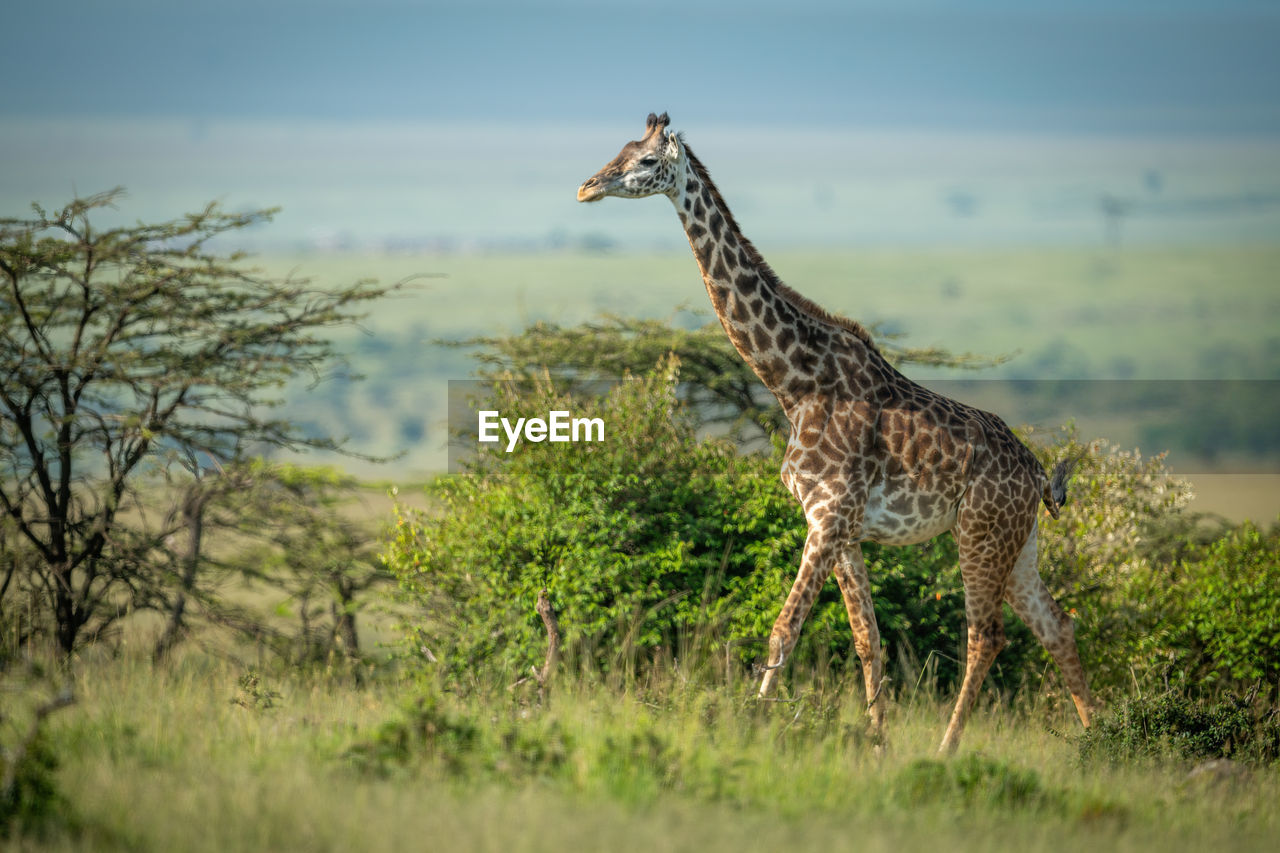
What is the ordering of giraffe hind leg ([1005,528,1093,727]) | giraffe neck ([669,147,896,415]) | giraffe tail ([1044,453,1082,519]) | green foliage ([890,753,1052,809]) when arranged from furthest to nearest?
giraffe tail ([1044,453,1082,519]) < giraffe hind leg ([1005,528,1093,727]) < giraffe neck ([669,147,896,415]) < green foliage ([890,753,1052,809])

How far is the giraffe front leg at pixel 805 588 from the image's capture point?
866 cm

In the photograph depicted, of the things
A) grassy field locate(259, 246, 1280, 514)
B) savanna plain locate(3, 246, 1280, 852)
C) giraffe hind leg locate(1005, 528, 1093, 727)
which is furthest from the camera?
grassy field locate(259, 246, 1280, 514)

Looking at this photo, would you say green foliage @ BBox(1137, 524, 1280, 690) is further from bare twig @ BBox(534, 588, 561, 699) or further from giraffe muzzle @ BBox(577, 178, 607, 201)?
giraffe muzzle @ BBox(577, 178, 607, 201)

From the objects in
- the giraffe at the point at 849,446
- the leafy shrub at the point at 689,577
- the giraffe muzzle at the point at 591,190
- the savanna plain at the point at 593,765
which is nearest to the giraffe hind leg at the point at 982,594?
the giraffe at the point at 849,446

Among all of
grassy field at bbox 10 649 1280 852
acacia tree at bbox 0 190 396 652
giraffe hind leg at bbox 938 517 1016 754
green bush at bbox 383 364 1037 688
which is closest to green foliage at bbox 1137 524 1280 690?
green bush at bbox 383 364 1037 688

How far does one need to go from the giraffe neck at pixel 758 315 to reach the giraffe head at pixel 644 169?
0.21 meters

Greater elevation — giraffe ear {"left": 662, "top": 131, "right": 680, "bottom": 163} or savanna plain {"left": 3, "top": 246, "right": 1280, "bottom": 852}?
giraffe ear {"left": 662, "top": 131, "right": 680, "bottom": 163}

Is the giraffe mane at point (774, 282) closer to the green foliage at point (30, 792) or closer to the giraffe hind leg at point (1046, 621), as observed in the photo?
the giraffe hind leg at point (1046, 621)

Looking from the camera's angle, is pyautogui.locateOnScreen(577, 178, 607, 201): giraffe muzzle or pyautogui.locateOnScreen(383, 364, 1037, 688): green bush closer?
pyautogui.locateOnScreen(577, 178, 607, 201): giraffe muzzle

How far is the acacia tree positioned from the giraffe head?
20.7ft

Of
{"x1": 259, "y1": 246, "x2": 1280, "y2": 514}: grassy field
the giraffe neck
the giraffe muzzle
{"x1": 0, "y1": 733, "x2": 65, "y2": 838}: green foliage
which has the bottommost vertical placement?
{"x1": 0, "y1": 733, "x2": 65, "y2": 838}: green foliage

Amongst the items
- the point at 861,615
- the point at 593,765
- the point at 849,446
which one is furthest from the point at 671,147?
the point at 593,765

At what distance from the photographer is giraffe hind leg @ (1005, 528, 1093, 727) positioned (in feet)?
32.4

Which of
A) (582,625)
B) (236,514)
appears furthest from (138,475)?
(582,625)
